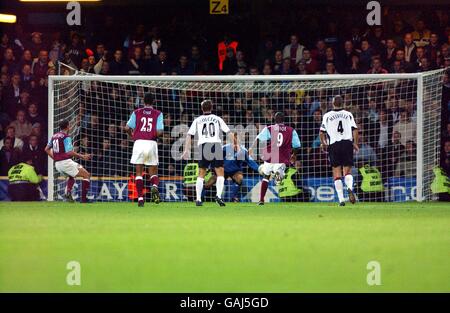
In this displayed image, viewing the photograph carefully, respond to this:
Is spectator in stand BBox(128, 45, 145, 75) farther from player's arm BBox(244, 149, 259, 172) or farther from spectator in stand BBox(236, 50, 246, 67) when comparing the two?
player's arm BBox(244, 149, 259, 172)

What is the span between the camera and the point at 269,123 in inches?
861

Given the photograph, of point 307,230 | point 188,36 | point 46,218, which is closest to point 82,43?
point 188,36

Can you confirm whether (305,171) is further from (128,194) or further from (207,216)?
(207,216)

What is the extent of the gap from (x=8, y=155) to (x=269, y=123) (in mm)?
5658

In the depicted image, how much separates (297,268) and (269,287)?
1149 mm

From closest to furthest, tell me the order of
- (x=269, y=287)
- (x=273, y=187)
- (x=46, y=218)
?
(x=269, y=287) → (x=46, y=218) → (x=273, y=187)

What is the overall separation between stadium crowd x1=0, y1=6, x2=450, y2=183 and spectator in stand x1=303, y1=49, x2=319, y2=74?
0.02 m

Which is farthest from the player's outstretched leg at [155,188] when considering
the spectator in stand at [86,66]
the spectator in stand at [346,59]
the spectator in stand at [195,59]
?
the spectator in stand at [346,59]

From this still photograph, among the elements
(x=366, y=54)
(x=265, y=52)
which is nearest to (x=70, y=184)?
(x=265, y=52)

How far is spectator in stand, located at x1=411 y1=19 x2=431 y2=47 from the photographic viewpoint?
22734 millimetres

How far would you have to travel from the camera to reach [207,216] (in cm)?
1517

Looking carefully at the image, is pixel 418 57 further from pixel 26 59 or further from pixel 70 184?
pixel 26 59

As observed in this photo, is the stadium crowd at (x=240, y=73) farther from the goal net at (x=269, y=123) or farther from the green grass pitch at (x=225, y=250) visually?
the green grass pitch at (x=225, y=250)

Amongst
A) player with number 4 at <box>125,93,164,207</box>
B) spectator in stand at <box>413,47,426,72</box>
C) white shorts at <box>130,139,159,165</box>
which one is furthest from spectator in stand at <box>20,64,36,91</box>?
spectator in stand at <box>413,47,426,72</box>
